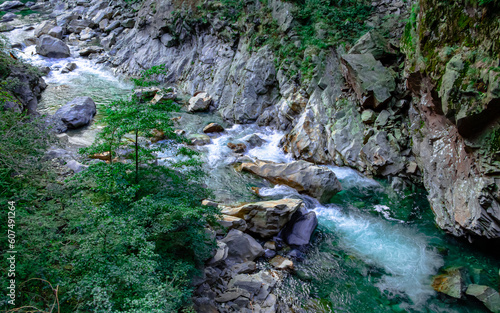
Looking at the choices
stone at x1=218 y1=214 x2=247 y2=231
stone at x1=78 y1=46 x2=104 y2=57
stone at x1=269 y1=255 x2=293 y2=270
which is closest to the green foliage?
stone at x1=218 y1=214 x2=247 y2=231

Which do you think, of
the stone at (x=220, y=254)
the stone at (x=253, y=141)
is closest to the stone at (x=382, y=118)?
the stone at (x=253, y=141)

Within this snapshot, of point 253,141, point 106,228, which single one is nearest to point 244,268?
point 106,228

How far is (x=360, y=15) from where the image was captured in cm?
1680

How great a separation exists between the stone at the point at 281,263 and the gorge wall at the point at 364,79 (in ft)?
16.8

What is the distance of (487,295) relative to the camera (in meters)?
7.30

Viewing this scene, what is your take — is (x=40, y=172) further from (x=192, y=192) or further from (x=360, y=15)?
(x=360, y=15)

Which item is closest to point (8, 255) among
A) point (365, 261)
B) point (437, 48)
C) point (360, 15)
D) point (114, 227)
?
point (114, 227)

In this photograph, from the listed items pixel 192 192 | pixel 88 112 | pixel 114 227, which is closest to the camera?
pixel 114 227

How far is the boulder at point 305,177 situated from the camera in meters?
11.3

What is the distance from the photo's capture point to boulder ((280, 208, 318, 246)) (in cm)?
930

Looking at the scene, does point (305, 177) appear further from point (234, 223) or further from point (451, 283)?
point (451, 283)

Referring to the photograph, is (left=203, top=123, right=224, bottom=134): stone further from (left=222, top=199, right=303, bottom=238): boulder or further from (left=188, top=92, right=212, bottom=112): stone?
(left=222, top=199, right=303, bottom=238): boulder

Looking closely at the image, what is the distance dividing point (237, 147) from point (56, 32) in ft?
81.7

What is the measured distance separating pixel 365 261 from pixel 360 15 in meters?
13.9
